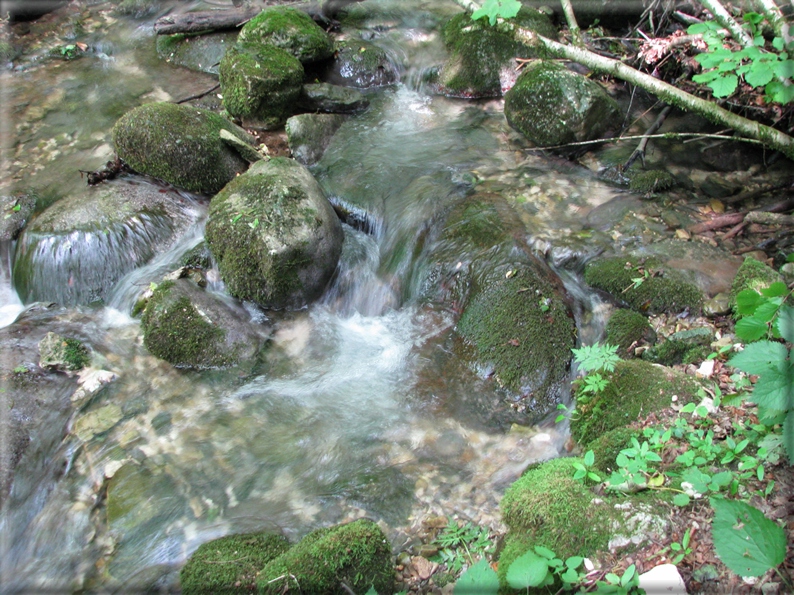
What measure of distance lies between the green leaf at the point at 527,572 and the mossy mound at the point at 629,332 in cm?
227

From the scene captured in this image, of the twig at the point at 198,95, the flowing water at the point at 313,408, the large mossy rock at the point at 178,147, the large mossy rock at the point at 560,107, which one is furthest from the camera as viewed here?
the twig at the point at 198,95

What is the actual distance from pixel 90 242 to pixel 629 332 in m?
5.34

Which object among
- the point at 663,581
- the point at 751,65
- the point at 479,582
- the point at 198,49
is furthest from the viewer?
the point at 198,49

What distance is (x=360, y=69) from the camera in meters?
7.97

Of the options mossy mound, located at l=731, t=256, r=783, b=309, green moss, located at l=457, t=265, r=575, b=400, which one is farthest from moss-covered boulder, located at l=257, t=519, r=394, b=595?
mossy mound, located at l=731, t=256, r=783, b=309

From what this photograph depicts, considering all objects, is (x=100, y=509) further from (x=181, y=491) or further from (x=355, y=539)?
(x=355, y=539)

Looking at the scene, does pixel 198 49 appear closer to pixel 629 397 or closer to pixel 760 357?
pixel 629 397

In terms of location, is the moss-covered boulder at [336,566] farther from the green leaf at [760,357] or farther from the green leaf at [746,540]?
the green leaf at [760,357]

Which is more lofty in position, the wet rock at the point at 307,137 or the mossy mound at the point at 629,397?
the wet rock at the point at 307,137

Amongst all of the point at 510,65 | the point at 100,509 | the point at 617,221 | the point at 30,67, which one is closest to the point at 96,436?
the point at 100,509

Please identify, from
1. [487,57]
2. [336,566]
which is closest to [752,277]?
[336,566]

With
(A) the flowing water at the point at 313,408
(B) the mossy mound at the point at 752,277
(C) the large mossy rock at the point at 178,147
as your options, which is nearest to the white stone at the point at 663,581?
(A) the flowing water at the point at 313,408

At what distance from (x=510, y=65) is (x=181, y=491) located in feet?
21.9

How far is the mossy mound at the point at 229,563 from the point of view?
295 centimetres
